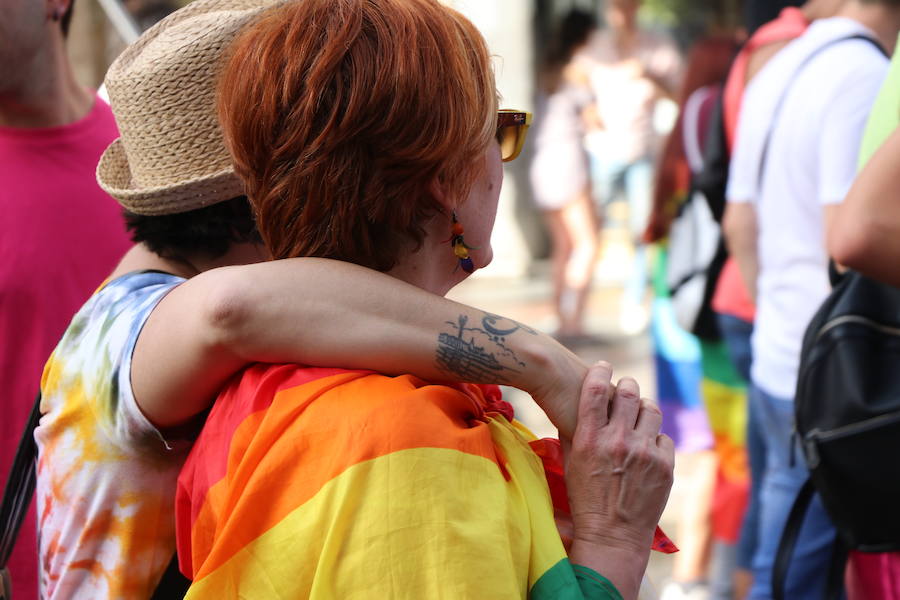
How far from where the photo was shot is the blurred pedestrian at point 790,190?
2.84 metres

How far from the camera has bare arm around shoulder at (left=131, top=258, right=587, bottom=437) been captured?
4.31 feet

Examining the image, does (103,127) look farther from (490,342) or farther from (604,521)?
(604,521)

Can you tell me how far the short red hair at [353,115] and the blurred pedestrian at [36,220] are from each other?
3.26ft

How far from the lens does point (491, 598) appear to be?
1.20m

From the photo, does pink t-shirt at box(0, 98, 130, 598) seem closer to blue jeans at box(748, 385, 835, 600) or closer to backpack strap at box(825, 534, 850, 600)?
backpack strap at box(825, 534, 850, 600)

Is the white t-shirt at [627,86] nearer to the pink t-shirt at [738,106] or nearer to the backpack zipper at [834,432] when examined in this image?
the pink t-shirt at [738,106]

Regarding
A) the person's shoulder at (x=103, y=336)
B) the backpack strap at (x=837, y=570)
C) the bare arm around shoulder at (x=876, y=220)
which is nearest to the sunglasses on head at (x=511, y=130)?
the person's shoulder at (x=103, y=336)

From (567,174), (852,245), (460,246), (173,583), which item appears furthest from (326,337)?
(567,174)

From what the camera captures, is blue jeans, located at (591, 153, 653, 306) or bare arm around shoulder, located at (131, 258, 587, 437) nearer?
bare arm around shoulder, located at (131, 258, 587, 437)

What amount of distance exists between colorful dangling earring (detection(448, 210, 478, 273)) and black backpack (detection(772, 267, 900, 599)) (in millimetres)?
956

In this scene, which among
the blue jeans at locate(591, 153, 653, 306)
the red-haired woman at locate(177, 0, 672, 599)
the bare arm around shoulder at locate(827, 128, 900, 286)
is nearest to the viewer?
the red-haired woman at locate(177, 0, 672, 599)

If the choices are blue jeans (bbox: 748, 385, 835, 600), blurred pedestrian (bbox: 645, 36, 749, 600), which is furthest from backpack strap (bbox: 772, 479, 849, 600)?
blurred pedestrian (bbox: 645, 36, 749, 600)

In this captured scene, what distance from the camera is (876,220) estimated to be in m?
1.88

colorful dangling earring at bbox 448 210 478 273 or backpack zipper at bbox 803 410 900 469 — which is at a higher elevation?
colorful dangling earring at bbox 448 210 478 273
